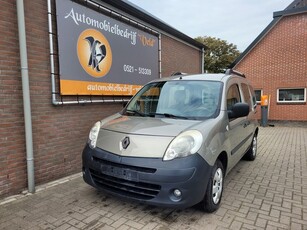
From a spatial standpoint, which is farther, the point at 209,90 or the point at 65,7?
the point at 65,7

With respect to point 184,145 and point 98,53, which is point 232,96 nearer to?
point 184,145

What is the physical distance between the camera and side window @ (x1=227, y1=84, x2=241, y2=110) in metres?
3.72

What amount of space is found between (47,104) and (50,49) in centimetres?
95

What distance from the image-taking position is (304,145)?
736cm

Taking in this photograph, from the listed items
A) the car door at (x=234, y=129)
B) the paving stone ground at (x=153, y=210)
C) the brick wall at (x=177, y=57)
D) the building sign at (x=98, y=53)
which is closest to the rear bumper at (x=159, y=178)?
the paving stone ground at (x=153, y=210)

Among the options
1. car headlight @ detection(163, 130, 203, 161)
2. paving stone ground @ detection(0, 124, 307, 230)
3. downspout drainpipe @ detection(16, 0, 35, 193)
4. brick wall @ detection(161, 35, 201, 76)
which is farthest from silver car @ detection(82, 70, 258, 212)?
brick wall @ detection(161, 35, 201, 76)

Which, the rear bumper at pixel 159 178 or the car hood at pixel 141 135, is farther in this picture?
the car hood at pixel 141 135

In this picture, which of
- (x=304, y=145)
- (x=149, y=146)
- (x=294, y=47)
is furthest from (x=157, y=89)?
(x=294, y=47)

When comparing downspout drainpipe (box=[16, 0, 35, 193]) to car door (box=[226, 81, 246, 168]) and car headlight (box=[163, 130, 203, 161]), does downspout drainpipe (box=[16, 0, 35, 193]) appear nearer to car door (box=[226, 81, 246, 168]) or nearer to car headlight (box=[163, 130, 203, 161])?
car headlight (box=[163, 130, 203, 161])

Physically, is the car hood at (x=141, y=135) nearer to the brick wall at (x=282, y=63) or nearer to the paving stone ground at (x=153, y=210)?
the paving stone ground at (x=153, y=210)

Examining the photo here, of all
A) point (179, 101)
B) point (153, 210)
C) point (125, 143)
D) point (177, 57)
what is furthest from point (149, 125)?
point (177, 57)

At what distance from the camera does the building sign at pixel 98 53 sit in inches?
171

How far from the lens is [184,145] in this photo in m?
2.65

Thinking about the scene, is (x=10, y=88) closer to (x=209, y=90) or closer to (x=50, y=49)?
(x=50, y=49)
